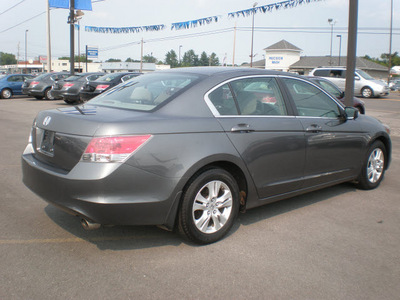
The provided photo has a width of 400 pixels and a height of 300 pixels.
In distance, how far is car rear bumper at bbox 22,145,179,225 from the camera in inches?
123

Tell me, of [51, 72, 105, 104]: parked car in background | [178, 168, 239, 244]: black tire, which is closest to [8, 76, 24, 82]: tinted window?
[51, 72, 105, 104]: parked car in background

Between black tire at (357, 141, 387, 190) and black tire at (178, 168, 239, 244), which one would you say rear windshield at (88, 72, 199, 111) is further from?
black tire at (357, 141, 387, 190)

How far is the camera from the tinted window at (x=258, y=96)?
408 cm

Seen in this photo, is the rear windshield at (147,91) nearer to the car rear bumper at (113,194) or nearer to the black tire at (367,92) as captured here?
the car rear bumper at (113,194)

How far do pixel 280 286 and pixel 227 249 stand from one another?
72 cm

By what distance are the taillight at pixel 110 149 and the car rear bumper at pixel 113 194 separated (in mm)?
56

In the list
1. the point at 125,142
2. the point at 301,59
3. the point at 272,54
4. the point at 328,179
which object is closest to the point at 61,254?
the point at 125,142

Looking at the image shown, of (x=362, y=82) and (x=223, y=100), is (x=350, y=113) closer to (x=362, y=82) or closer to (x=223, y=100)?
(x=223, y=100)

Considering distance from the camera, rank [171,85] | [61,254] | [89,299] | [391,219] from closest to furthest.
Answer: [89,299] → [61,254] → [171,85] → [391,219]

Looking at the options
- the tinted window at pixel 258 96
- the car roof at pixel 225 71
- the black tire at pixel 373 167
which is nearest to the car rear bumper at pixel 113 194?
the tinted window at pixel 258 96

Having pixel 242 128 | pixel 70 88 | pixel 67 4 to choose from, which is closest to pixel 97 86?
pixel 70 88

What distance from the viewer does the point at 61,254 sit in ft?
11.2

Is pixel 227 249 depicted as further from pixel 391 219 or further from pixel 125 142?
pixel 391 219

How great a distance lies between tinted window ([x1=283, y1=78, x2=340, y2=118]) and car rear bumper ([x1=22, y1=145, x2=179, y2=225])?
2.03 metres
